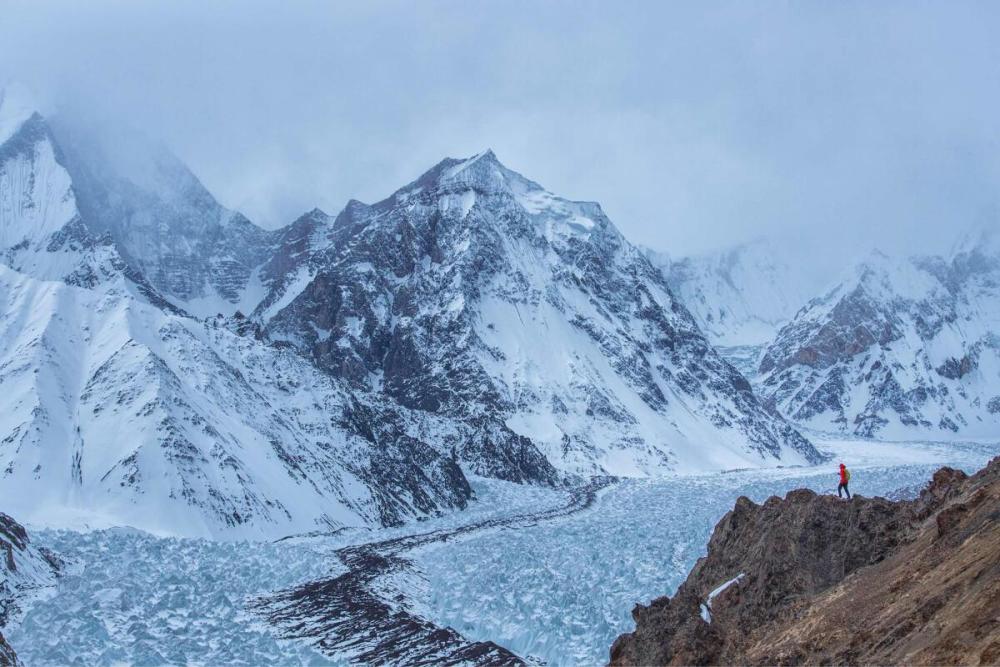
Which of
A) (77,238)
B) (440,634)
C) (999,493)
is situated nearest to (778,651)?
(999,493)

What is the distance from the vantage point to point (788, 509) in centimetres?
2481

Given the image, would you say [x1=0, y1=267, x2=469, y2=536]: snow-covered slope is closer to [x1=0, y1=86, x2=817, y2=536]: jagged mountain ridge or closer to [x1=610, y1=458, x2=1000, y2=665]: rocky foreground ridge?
[x1=0, y1=86, x2=817, y2=536]: jagged mountain ridge

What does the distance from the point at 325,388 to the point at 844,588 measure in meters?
82.2

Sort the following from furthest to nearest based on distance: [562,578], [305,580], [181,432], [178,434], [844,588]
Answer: [181,432]
[178,434]
[305,580]
[562,578]
[844,588]

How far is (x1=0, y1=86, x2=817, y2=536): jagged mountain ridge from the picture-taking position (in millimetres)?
61062

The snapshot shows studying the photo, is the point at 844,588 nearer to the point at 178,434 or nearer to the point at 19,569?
the point at 19,569

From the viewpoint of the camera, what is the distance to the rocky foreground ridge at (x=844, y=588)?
44.4 feet

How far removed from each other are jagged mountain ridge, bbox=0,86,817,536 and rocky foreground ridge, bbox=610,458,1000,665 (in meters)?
42.2

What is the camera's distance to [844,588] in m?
18.5

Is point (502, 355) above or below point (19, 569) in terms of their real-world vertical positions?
above

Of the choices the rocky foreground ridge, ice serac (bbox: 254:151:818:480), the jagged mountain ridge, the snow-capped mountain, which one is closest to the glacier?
the snow-capped mountain

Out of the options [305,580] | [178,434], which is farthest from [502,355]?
[305,580]

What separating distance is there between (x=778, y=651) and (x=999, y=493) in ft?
18.2

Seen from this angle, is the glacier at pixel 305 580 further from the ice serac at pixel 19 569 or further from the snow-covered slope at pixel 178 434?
the snow-covered slope at pixel 178 434
